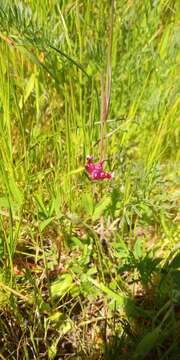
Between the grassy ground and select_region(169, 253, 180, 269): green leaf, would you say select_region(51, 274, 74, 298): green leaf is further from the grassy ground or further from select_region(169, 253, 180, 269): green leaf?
select_region(169, 253, 180, 269): green leaf

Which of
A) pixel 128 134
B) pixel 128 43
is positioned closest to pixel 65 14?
pixel 128 43

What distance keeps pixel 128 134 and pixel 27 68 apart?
42 centimetres

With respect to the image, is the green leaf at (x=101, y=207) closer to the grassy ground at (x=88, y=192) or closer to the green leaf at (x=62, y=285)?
the grassy ground at (x=88, y=192)

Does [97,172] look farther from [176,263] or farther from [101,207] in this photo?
[176,263]

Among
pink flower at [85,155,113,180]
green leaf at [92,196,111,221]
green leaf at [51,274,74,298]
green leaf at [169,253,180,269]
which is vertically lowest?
green leaf at [51,274,74,298]

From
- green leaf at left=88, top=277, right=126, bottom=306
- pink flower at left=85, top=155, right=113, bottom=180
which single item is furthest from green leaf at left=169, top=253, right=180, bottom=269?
pink flower at left=85, top=155, right=113, bottom=180

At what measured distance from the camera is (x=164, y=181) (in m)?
1.04

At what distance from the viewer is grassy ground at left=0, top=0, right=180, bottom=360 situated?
91cm

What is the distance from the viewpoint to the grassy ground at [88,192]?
0.91 m

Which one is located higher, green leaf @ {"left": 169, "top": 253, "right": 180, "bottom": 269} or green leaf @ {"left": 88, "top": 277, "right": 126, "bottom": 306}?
green leaf @ {"left": 169, "top": 253, "right": 180, "bottom": 269}

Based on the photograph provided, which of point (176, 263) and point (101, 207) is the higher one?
point (101, 207)

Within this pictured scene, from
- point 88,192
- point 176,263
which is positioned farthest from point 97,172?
point 176,263

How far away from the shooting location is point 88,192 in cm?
103

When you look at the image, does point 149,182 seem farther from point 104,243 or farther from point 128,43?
point 128,43
